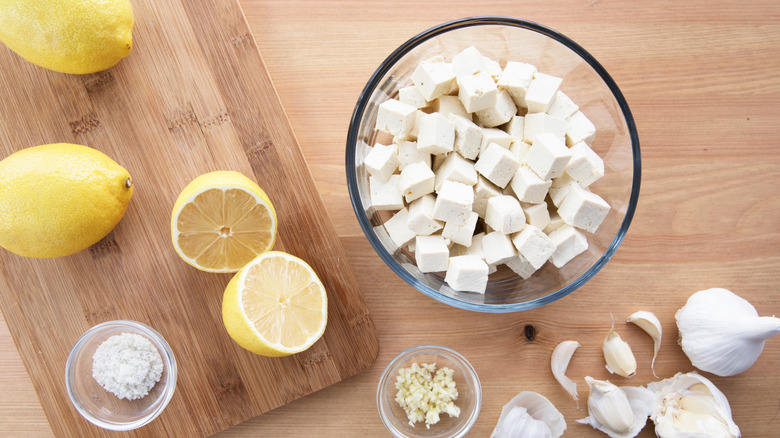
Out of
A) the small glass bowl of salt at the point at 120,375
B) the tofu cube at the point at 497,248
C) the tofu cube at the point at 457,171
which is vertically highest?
the tofu cube at the point at 457,171

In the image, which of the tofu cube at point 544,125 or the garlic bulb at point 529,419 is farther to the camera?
the garlic bulb at point 529,419

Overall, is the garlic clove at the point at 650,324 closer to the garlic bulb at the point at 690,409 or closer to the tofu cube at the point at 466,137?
the garlic bulb at the point at 690,409

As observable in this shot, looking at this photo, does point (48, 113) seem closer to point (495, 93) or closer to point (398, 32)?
point (398, 32)

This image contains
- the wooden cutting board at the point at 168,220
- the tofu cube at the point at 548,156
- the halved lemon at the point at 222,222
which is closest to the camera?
the tofu cube at the point at 548,156

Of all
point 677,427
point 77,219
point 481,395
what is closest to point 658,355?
point 677,427

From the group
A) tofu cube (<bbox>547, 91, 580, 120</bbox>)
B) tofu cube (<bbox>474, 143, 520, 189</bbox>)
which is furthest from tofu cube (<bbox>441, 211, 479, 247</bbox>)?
tofu cube (<bbox>547, 91, 580, 120</bbox>)

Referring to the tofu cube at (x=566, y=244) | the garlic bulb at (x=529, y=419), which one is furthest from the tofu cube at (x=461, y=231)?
the garlic bulb at (x=529, y=419)

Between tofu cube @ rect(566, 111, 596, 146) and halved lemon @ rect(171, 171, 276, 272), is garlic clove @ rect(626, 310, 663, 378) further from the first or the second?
halved lemon @ rect(171, 171, 276, 272)
